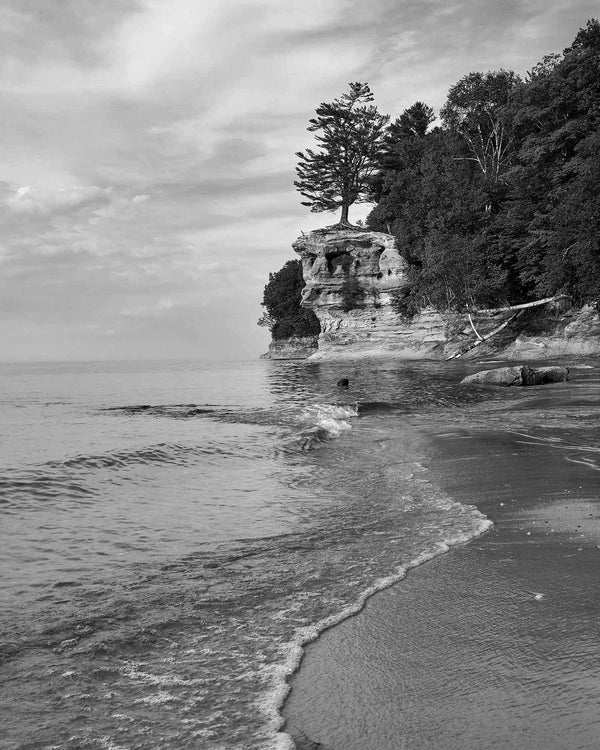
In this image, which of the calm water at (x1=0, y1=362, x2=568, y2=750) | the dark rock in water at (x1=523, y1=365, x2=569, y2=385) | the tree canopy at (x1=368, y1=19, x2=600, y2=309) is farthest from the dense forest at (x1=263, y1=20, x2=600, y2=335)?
the calm water at (x1=0, y1=362, x2=568, y2=750)

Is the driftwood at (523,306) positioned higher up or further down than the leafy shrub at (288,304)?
further down

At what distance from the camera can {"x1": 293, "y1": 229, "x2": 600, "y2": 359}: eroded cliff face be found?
44531 mm

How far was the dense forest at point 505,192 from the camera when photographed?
37.0m

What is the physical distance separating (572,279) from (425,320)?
16.5 m

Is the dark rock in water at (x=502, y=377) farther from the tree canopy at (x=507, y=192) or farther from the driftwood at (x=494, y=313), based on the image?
the driftwood at (x=494, y=313)

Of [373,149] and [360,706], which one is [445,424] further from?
[373,149]

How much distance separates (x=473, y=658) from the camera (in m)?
2.83

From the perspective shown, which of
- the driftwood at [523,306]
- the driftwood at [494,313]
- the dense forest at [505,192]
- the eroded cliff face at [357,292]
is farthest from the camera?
the eroded cliff face at [357,292]

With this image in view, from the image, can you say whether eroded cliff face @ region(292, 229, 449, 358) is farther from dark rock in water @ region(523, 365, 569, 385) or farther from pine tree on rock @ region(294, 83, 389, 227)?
dark rock in water @ region(523, 365, 569, 385)

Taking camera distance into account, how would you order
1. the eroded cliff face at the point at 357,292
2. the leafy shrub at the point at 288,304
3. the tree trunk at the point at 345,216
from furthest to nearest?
the leafy shrub at the point at 288,304 → the tree trunk at the point at 345,216 → the eroded cliff face at the point at 357,292

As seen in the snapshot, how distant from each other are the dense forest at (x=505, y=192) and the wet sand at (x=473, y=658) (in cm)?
3612

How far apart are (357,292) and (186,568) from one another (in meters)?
56.6

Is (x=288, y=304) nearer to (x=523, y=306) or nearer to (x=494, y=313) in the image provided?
(x=494, y=313)

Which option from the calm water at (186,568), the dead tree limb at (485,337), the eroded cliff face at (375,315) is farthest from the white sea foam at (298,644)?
the dead tree limb at (485,337)
